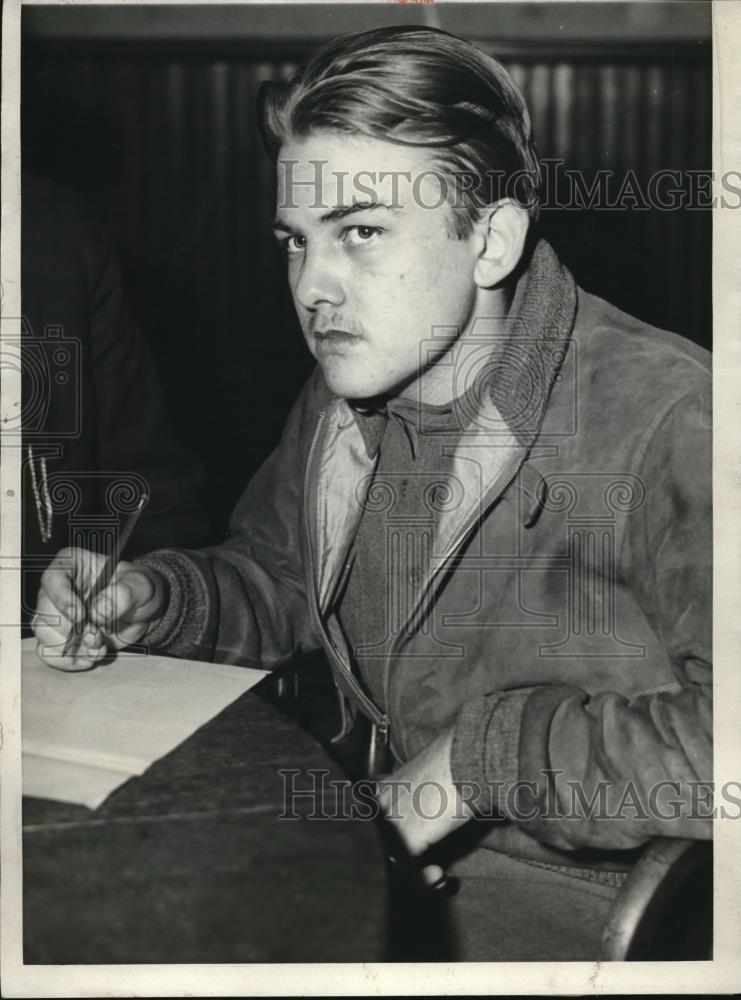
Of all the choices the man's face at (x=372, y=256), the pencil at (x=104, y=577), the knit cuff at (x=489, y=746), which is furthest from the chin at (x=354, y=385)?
the knit cuff at (x=489, y=746)

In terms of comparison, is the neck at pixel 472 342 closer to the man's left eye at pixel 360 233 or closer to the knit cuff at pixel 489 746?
the man's left eye at pixel 360 233

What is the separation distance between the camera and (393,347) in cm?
112

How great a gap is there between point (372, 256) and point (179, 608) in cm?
48

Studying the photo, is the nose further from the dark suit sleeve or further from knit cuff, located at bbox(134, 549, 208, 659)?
knit cuff, located at bbox(134, 549, 208, 659)

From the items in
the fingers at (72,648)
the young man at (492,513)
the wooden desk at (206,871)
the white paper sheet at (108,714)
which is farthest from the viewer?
the fingers at (72,648)

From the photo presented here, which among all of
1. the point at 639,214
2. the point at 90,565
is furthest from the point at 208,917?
the point at 639,214

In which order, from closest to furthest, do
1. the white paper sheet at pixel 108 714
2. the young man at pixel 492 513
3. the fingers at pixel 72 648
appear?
the white paper sheet at pixel 108 714 → the young man at pixel 492 513 → the fingers at pixel 72 648

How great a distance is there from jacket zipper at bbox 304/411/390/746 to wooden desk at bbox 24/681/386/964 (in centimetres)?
28

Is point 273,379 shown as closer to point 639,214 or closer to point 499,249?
point 499,249

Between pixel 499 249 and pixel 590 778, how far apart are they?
58 cm

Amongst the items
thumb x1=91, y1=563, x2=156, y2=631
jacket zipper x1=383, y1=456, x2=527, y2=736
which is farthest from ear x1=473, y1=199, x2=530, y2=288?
thumb x1=91, y1=563, x2=156, y2=631

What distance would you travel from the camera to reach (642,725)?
981 mm

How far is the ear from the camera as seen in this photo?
111 centimetres

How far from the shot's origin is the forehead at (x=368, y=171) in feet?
3.52
